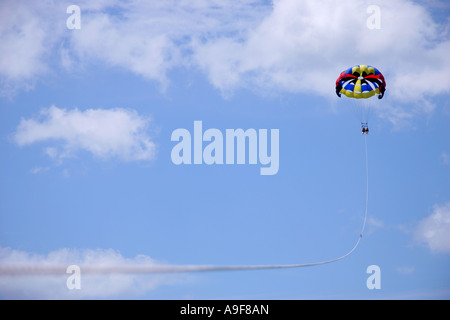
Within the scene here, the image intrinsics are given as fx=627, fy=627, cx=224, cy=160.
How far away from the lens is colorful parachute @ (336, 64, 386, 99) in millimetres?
57531

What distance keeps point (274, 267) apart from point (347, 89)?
2922 centimetres

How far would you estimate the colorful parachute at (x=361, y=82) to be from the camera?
57.5 m

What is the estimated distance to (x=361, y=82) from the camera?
5894 cm
